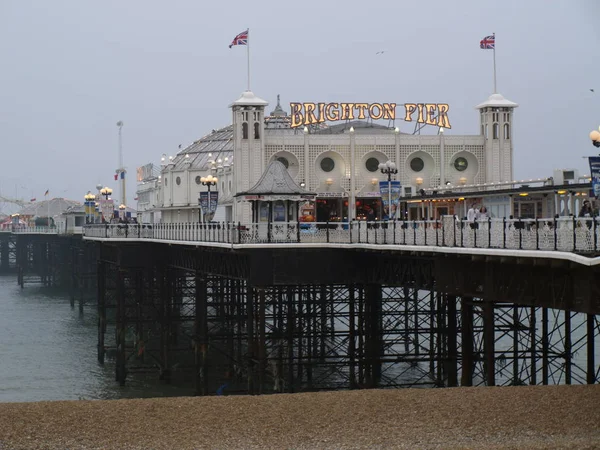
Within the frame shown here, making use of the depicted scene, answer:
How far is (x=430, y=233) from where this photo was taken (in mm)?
36344

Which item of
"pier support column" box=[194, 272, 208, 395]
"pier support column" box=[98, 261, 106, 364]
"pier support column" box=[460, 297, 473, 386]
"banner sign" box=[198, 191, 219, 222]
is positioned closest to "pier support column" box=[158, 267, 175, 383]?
"pier support column" box=[194, 272, 208, 395]

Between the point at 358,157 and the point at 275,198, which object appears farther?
the point at 358,157

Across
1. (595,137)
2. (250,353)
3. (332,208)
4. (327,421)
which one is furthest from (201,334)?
(595,137)

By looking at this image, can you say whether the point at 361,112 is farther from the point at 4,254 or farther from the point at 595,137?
the point at 4,254

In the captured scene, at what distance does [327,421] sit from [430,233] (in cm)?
992

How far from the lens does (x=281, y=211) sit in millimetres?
47656

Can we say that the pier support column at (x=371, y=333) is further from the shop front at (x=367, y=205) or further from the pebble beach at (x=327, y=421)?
the shop front at (x=367, y=205)

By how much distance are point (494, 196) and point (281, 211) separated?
30.5ft

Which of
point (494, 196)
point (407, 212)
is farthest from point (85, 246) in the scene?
point (494, 196)

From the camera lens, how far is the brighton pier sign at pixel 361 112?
233 feet

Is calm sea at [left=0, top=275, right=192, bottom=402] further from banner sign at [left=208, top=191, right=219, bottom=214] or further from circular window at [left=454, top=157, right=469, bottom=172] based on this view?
circular window at [left=454, top=157, right=469, bottom=172]

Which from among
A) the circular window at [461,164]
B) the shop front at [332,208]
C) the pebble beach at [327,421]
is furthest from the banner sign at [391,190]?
the circular window at [461,164]

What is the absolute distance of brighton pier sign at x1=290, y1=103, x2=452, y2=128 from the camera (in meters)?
70.9

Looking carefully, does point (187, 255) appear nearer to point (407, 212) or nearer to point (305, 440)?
point (407, 212)
